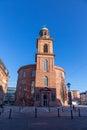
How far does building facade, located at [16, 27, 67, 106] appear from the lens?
35.3 metres

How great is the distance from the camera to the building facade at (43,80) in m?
35.3

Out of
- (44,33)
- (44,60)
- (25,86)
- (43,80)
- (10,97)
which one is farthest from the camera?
(10,97)

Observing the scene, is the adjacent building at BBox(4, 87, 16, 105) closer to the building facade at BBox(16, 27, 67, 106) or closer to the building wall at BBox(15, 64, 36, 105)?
the building wall at BBox(15, 64, 36, 105)

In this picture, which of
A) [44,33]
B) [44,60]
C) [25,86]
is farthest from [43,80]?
[44,33]

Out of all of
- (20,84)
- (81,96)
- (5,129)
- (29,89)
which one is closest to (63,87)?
(29,89)

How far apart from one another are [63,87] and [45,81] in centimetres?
855

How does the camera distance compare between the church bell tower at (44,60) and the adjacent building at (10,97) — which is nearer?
the church bell tower at (44,60)

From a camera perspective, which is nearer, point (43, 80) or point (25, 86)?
point (43, 80)

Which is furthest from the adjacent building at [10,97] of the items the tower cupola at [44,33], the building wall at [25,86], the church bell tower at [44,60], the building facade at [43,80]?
the tower cupola at [44,33]

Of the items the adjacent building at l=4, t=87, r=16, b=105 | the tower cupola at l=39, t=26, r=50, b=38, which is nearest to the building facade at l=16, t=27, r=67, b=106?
the tower cupola at l=39, t=26, r=50, b=38

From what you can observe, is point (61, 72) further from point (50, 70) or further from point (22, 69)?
point (22, 69)

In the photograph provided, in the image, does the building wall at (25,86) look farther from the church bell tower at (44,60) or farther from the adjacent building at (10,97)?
the adjacent building at (10,97)

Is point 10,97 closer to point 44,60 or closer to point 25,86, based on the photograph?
point 25,86

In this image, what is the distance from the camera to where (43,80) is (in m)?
37.0
